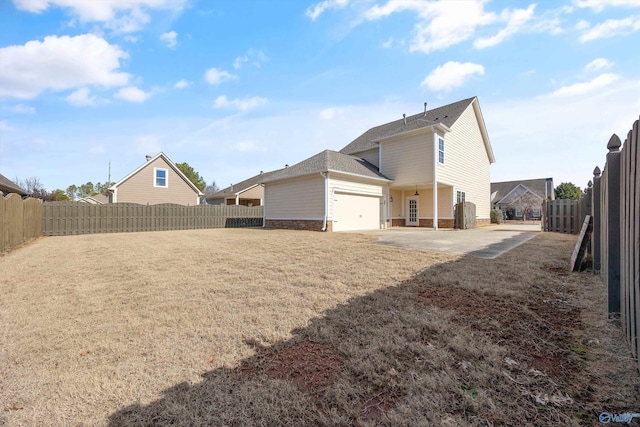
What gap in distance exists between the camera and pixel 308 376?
7.47ft

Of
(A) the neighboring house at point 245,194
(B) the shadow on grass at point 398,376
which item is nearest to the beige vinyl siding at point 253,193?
(A) the neighboring house at point 245,194

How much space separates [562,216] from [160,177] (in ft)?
87.6

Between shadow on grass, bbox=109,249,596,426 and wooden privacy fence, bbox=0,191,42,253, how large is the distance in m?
10.3

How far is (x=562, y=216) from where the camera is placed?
549 inches

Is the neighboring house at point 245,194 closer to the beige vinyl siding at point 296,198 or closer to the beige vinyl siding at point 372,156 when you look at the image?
the beige vinyl siding at point 296,198

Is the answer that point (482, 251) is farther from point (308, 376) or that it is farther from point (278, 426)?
point (278, 426)

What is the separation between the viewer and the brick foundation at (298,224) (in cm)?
1463

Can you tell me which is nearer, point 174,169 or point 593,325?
point 593,325

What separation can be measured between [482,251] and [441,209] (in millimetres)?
11033

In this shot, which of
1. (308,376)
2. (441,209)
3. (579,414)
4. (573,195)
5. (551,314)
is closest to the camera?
(579,414)

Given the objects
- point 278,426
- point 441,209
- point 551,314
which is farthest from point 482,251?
point 441,209

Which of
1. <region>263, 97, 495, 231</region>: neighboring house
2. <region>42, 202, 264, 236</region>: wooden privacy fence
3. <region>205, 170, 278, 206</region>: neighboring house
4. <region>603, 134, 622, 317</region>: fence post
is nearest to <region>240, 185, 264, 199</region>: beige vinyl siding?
<region>205, 170, 278, 206</region>: neighboring house

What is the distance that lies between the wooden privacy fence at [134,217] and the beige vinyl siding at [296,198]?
13.1 ft

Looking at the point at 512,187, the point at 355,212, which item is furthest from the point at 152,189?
the point at 512,187
